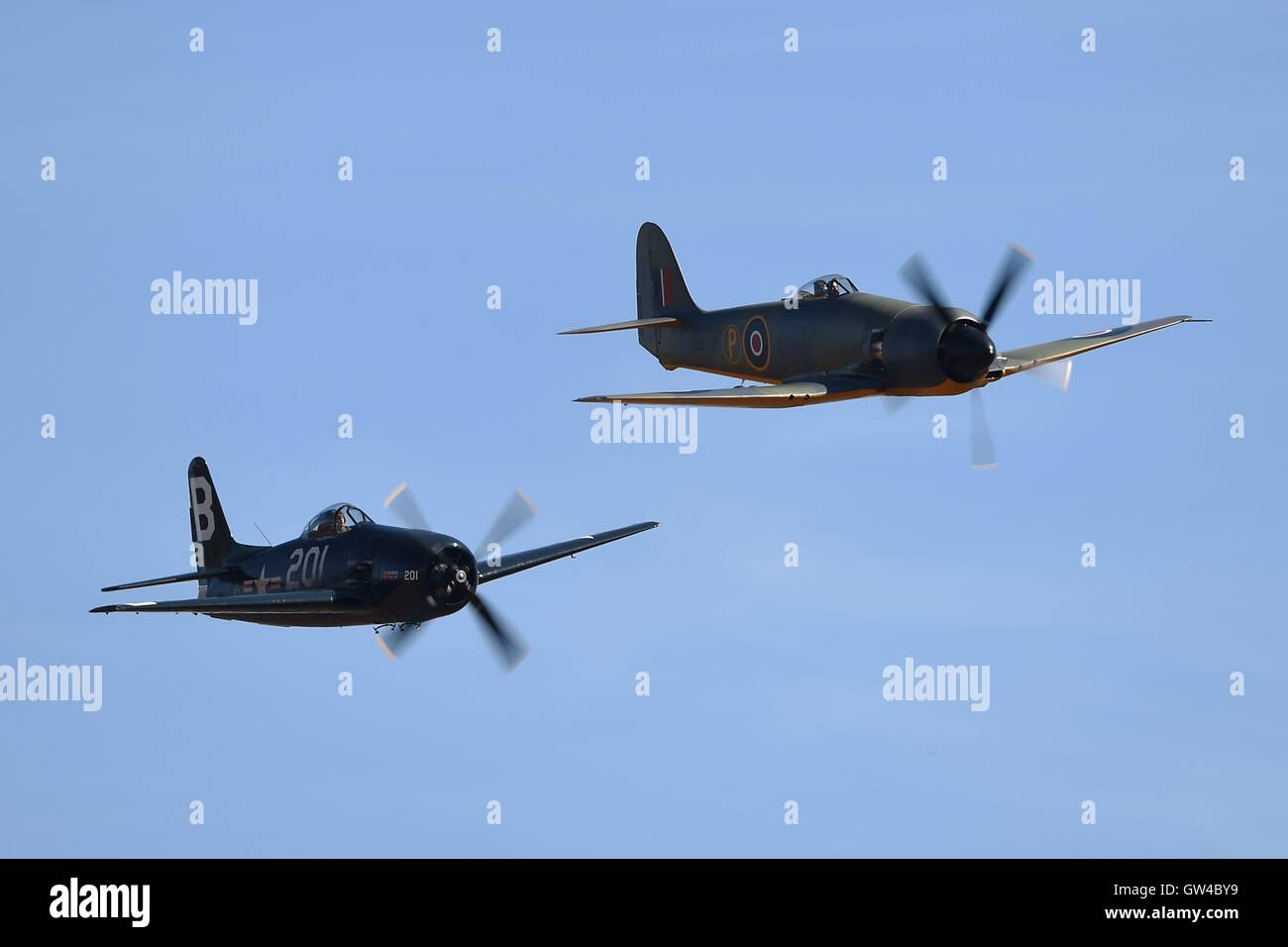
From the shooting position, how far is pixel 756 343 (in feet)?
177

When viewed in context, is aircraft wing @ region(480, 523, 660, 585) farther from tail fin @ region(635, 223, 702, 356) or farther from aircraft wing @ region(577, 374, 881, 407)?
tail fin @ region(635, 223, 702, 356)

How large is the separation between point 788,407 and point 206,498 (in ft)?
54.1

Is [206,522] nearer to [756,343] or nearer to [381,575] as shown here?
[381,575]

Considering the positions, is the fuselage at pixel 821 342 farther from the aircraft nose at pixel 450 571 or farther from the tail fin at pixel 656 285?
the aircraft nose at pixel 450 571

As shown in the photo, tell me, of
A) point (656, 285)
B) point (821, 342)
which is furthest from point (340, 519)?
point (656, 285)

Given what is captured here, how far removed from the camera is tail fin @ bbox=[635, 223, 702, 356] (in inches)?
2334

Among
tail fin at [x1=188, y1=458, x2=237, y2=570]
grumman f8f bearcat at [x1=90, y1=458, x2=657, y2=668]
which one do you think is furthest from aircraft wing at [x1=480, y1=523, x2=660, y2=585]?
tail fin at [x1=188, y1=458, x2=237, y2=570]

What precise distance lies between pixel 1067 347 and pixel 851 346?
6.03 metres

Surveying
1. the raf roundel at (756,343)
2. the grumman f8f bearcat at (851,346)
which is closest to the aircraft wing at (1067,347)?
the grumman f8f bearcat at (851,346)

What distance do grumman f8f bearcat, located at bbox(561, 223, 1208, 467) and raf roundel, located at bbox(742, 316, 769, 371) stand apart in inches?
1.0

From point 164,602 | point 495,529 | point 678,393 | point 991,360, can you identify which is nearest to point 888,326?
point 991,360
